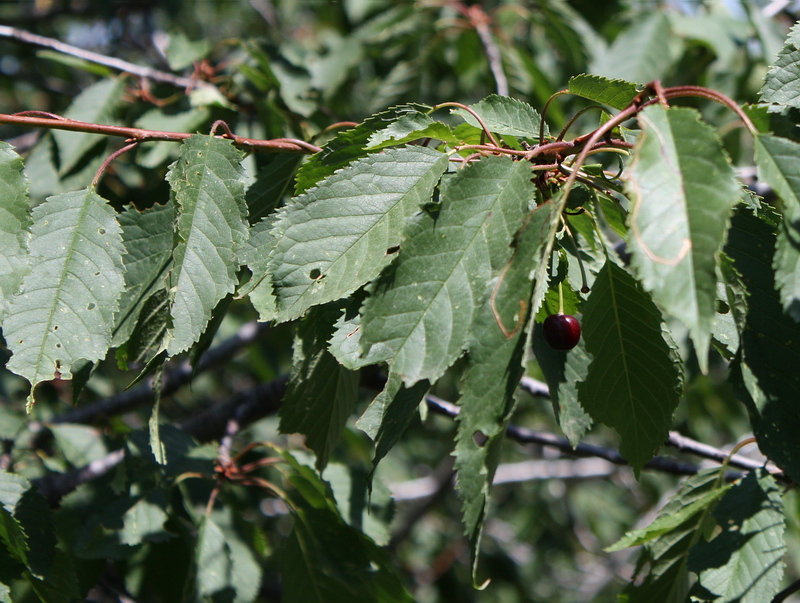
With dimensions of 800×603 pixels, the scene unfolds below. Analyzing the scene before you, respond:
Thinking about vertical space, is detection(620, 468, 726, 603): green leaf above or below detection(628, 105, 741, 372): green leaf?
below

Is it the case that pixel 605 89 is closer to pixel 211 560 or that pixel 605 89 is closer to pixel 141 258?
pixel 141 258

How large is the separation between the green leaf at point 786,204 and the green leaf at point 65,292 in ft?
3.34

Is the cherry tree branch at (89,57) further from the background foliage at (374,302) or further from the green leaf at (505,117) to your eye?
the green leaf at (505,117)

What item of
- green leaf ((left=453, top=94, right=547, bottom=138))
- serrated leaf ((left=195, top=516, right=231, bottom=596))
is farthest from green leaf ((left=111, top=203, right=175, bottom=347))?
serrated leaf ((left=195, top=516, right=231, bottom=596))

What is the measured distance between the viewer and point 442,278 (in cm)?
97

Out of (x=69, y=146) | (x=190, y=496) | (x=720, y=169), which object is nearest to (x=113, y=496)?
(x=190, y=496)

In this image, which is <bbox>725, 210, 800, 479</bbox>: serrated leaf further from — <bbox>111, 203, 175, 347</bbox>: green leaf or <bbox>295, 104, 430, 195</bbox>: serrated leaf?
<bbox>111, 203, 175, 347</bbox>: green leaf

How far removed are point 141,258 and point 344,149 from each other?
1.41ft

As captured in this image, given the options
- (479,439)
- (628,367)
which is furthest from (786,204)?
(479,439)

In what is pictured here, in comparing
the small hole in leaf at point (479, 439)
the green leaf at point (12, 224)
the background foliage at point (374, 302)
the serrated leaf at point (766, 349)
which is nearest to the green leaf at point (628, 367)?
the background foliage at point (374, 302)

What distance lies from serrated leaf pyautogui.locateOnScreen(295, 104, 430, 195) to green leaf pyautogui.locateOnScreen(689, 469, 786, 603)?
103 centimetres

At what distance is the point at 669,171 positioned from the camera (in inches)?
33.2

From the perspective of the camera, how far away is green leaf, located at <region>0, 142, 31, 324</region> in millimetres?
1061

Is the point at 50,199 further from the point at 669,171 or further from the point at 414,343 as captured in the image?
the point at 669,171
